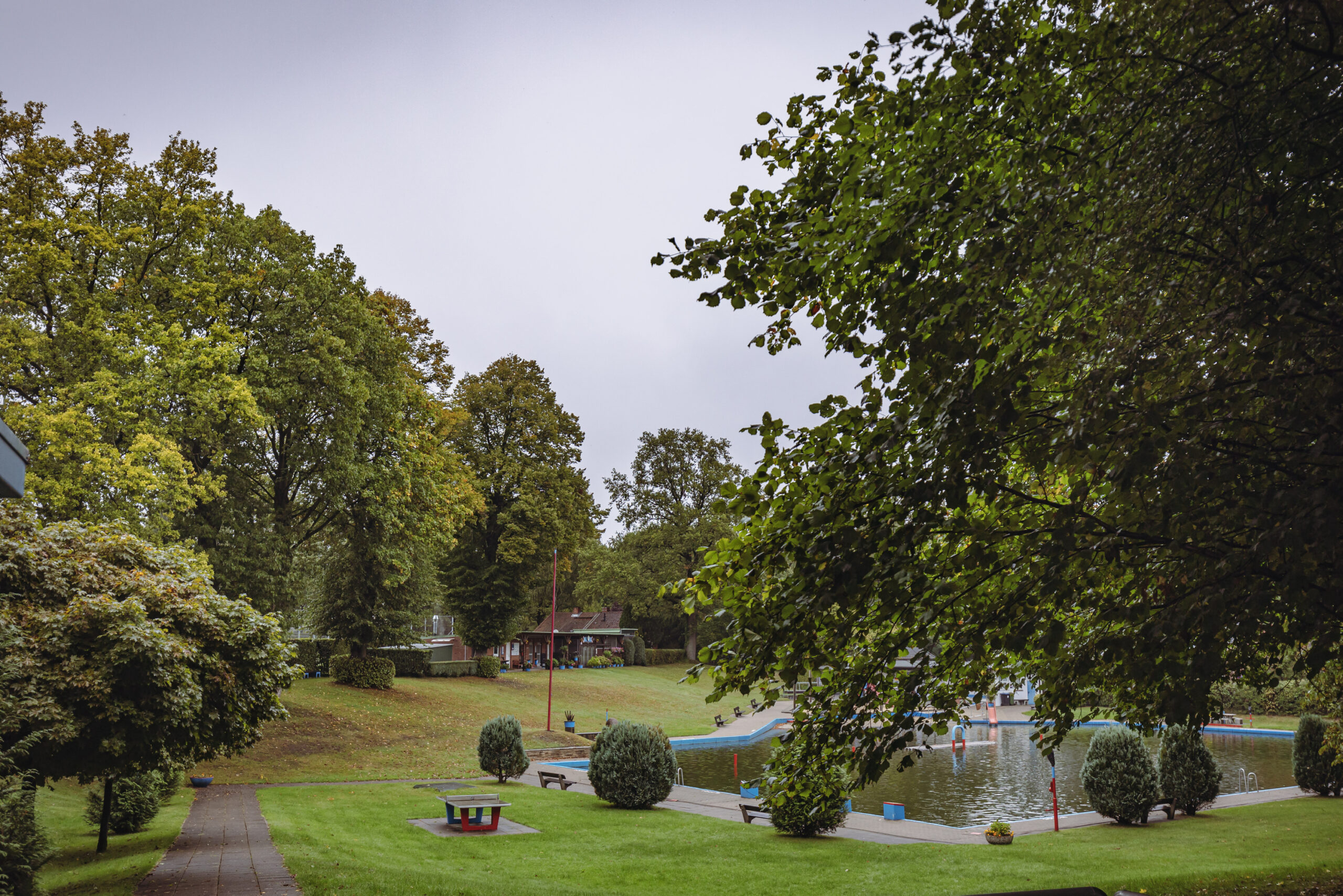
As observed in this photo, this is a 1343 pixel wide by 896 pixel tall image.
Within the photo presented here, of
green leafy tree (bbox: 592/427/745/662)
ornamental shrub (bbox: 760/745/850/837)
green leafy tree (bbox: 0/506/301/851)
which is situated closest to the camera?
ornamental shrub (bbox: 760/745/850/837)

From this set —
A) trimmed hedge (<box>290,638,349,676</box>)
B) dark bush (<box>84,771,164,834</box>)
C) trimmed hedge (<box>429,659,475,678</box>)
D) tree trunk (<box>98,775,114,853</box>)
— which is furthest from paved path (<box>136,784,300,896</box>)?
trimmed hedge (<box>429,659,475,678</box>)

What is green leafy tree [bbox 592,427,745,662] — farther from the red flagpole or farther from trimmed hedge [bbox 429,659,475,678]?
trimmed hedge [bbox 429,659,475,678]

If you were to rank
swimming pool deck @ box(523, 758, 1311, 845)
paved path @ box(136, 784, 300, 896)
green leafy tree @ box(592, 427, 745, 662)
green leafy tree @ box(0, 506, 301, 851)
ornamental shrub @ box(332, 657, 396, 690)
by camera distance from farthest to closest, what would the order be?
green leafy tree @ box(592, 427, 745, 662)
ornamental shrub @ box(332, 657, 396, 690)
swimming pool deck @ box(523, 758, 1311, 845)
paved path @ box(136, 784, 300, 896)
green leafy tree @ box(0, 506, 301, 851)

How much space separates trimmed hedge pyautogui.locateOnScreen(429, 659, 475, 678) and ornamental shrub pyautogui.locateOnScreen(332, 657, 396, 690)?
796 centimetres

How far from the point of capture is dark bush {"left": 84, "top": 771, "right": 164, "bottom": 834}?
13.5 m

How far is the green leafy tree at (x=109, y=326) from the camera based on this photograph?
706 inches

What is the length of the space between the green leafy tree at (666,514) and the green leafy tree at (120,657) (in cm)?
4585

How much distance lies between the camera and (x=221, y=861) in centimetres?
1149

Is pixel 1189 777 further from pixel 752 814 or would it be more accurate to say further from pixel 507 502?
pixel 507 502

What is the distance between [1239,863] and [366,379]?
26.2 meters

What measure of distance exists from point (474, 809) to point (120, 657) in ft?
26.3

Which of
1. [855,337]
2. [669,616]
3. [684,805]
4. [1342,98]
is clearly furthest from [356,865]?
[669,616]

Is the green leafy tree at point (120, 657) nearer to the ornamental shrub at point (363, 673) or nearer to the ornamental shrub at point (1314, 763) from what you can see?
the ornamental shrub at point (1314, 763)

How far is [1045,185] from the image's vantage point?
4.18 metres
